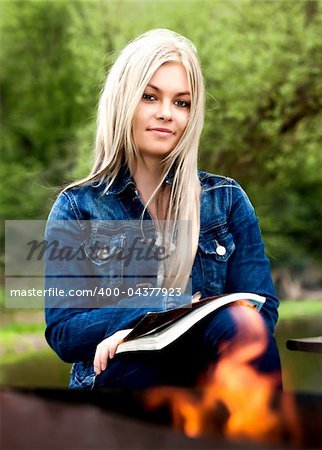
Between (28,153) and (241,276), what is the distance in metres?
5.27

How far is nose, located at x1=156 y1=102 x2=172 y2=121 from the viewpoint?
1.50 m

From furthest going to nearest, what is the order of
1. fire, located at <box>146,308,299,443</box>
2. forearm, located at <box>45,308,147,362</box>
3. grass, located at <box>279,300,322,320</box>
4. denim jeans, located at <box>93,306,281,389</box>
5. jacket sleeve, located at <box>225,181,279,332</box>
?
1. grass, located at <box>279,300,322,320</box>
2. jacket sleeve, located at <box>225,181,279,332</box>
3. forearm, located at <box>45,308,147,362</box>
4. denim jeans, located at <box>93,306,281,389</box>
5. fire, located at <box>146,308,299,443</box>

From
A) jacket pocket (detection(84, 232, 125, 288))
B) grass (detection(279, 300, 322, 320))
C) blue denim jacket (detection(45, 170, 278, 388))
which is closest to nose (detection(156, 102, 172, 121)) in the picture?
blue denim jacket (detection(45, 170, 278, 388))

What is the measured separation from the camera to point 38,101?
651cm

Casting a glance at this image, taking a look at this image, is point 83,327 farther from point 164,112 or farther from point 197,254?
point 164,112

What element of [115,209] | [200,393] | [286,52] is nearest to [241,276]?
[115,209]

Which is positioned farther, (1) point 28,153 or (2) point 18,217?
(1) point 28,153

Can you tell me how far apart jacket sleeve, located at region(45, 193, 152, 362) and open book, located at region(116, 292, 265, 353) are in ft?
0.24

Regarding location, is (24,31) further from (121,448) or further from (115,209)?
(121,448)

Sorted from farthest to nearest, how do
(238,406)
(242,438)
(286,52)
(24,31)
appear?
(24,31), (286,52), (238,406), (242,438)

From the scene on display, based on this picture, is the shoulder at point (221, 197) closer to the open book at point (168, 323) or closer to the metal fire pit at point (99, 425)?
the open book at point (168, 323)

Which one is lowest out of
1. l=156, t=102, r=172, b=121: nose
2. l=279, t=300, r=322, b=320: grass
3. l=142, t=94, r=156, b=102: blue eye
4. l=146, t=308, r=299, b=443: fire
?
l=279, t=300, r=322, b=320: grass

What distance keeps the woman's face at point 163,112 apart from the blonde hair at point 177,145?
0.04 ft

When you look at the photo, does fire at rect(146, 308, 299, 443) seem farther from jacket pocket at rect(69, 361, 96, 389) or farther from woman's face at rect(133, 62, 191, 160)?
woman's face at rect(133, 62, 191, 160)
